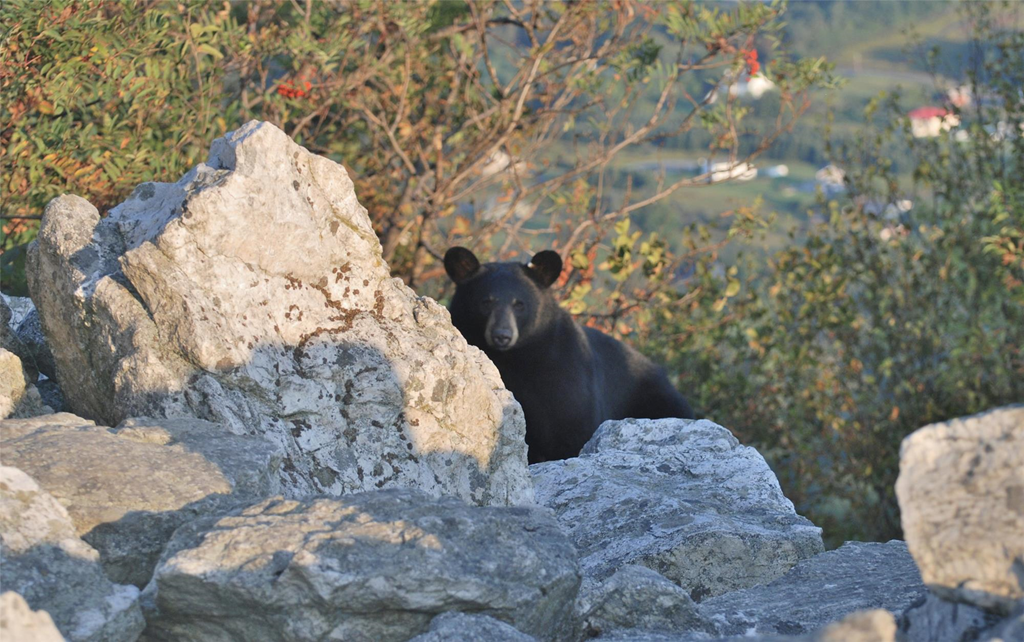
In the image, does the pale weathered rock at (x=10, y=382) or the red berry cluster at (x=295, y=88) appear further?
the red berry cluster at (x=295, y=88)

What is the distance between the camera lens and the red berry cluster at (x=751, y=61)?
25.6 feet

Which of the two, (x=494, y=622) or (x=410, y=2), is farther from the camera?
(x=410, y=2)

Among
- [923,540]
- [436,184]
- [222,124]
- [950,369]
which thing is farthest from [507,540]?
[950,369]

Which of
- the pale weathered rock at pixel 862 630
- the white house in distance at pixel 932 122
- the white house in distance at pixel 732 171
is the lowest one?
the white house in distance at pixel 932 122

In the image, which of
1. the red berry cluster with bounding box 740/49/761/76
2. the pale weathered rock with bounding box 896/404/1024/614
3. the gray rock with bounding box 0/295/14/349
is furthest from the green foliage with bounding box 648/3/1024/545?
the pale weathered rock with bounding box 896/404/1024/614

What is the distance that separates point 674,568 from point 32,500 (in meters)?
2.29

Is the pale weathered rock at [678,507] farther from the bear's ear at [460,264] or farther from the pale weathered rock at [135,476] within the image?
the bear's ear at [460,264]

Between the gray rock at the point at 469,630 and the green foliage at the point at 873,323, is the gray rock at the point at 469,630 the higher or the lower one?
the higher one

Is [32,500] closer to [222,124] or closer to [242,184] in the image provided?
[242,184]

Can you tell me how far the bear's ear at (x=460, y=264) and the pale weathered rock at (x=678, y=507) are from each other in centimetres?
185

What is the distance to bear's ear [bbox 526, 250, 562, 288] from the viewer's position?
7.41 metres

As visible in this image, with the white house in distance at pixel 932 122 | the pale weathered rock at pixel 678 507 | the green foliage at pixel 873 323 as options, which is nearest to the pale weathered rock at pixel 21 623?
the pale weathered rock at pixel 678 507

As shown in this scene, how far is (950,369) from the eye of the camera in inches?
376

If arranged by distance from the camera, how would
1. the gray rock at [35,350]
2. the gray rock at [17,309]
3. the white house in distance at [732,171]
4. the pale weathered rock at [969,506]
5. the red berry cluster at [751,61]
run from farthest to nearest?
the white house in distance at [732,171]
the red berry cluster at [751,61]
the gray rock at [17,309]
the gray rock at [35,350]
the pale weathered rock at [969,506]
